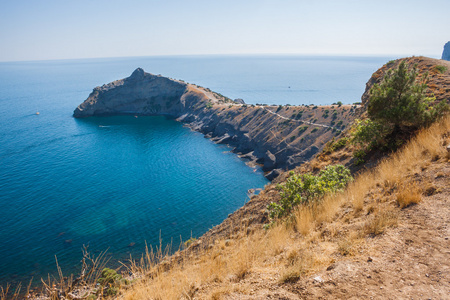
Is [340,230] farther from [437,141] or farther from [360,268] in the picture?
[437,141]

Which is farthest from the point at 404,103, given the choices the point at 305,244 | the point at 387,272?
the point at 387,272

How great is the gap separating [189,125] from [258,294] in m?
106

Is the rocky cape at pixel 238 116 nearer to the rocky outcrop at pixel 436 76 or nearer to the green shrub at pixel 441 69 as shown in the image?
the rocky outcrop at pixel 436 76

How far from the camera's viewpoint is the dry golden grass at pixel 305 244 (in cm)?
598

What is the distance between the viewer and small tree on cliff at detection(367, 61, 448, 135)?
13.1m

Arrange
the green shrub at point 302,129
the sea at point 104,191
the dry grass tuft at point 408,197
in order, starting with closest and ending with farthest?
1. the dry grass tuft at point 408,197
2. the sea at point 104,191
3. the green shrub at point 302,129

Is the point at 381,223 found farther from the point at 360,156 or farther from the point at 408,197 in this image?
the point at 360,156

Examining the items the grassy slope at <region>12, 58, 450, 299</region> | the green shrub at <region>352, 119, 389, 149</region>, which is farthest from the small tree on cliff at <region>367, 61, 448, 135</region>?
the grassy slope at <region>12, 58, 450, 299</region>

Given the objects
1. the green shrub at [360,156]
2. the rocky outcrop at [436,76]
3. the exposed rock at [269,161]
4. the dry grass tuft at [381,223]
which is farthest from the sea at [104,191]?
the rocky outcrop at [436,76]

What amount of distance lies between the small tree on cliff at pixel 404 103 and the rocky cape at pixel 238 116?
4522 cm

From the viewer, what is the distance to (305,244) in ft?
23.8

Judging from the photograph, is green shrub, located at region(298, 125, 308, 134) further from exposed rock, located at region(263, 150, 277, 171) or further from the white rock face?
the white rock face

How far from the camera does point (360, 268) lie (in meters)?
5.65

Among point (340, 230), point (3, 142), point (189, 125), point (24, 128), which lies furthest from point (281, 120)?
point (24, 128)
